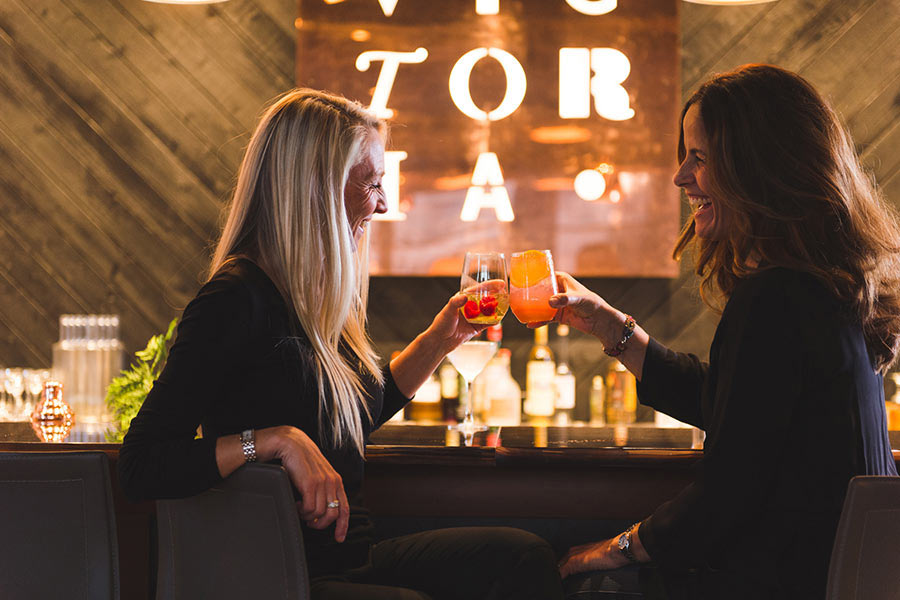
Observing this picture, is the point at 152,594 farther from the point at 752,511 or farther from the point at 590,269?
the point at 590,269

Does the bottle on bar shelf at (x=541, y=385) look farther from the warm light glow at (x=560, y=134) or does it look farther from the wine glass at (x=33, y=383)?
the wine glass at (x=33, y=383)

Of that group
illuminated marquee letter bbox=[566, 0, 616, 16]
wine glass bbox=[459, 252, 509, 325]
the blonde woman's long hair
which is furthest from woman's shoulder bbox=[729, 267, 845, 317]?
illuminated marquee letter bbox=[566, 0, 616, 16]

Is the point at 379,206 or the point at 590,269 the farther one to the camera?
the point at 590,269

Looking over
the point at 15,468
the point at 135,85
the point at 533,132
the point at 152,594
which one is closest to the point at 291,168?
the point at 15,468

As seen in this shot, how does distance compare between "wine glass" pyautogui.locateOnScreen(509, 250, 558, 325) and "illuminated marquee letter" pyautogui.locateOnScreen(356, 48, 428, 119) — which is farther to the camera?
"illuminated marquee letter" pyautogui.locateOnScreen(356, 48, 428, 119)

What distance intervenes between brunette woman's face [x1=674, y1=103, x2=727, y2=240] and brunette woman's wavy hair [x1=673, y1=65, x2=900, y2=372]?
4cm

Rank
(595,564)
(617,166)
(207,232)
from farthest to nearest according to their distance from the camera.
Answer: (207,232) < (617,166) < (595,564)

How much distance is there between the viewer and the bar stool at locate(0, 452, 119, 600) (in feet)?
4.08

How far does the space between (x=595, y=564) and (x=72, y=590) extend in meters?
0.80

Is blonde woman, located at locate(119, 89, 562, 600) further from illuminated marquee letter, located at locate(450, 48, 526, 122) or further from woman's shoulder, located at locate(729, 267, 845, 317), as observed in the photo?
illuminated marquee letter, located at locate(450, 48, 526, 122)

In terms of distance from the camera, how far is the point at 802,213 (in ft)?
4.34

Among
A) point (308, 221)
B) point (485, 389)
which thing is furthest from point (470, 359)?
point (485, 389)

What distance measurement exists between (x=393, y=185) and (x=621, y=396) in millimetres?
1153

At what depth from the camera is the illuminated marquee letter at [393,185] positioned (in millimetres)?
3164
